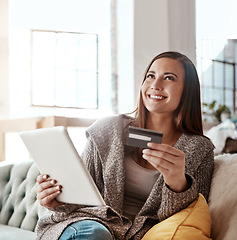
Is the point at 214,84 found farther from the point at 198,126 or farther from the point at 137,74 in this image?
the point at 198,126

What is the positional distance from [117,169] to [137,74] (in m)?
1.76

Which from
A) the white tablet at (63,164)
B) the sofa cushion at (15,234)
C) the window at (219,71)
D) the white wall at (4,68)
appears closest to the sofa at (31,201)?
the sofa cushion at (15,234)

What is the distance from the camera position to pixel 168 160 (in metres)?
1.19

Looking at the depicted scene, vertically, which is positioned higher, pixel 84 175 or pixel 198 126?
→ pixel 198 126

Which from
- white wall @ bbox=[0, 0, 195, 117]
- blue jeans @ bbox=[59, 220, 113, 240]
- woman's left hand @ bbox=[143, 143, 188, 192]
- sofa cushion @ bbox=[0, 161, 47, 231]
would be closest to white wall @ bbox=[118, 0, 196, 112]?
white wall @ bbox=[0, 0, 195, 117]

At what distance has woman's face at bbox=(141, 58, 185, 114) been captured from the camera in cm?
156

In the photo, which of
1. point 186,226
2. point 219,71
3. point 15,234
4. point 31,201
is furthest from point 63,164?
point 219,71

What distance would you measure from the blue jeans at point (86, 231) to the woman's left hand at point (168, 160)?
0.81 feet

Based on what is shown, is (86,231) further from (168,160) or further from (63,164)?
(168,160)

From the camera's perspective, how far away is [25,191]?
214 cm

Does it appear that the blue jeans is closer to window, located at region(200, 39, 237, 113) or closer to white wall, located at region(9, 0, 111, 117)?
white wall, located at region(9, 0, 111, 117)

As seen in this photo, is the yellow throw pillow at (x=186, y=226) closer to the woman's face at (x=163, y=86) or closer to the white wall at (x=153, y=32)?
the woman's face at (x=163, y=86)

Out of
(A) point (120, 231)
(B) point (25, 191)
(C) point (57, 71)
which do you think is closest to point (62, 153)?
(A) point (120, 231)

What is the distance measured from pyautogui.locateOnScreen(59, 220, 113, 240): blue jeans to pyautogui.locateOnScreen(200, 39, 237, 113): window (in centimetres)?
526
